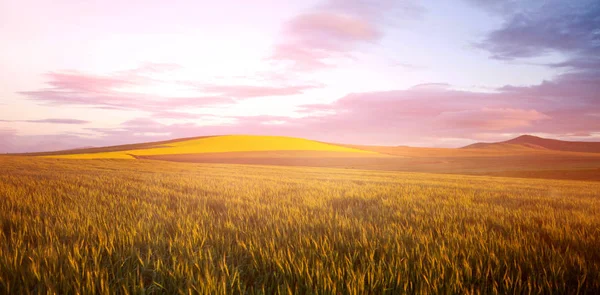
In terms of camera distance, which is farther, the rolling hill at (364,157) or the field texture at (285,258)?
the rolling hill at (364,157)

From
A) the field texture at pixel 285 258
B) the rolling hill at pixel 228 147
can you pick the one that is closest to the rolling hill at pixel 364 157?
the rolling hill at pixel 228 147

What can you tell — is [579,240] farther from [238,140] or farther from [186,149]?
[238,140]

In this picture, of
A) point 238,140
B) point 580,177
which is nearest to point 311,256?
point 580,177

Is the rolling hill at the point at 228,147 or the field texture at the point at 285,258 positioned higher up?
the rolling hill at the point at 228,147

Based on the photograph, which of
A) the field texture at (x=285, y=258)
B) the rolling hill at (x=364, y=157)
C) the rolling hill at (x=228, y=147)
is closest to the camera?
the field texture at (x=285, y=258)

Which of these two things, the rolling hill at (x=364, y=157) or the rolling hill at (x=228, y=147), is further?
the rolling hill at (x=228, y=147)

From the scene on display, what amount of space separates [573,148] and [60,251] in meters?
165

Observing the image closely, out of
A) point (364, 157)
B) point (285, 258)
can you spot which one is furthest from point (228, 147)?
point (285, 258)

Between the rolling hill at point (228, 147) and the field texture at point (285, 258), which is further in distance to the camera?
the rolling hill at point (228, 147)

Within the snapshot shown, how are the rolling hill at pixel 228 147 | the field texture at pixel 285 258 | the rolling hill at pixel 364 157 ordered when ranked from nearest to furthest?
1. the field texture at pixel 285 258
2. the rolling hill at pixel 364 157
3. the rolling hill at pixel 228 147

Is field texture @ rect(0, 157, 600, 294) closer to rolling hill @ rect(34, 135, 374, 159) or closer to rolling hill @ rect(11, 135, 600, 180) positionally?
rolling hill @ rect(11, 135, 600, 180)

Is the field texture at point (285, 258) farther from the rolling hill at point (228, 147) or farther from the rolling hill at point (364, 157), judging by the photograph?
the rolling hill at point (228, 147)

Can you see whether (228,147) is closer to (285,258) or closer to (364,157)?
(364,157)

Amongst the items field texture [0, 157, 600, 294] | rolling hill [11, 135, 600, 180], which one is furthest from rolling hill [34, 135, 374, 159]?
field texture [0, 157, 600, 294]
